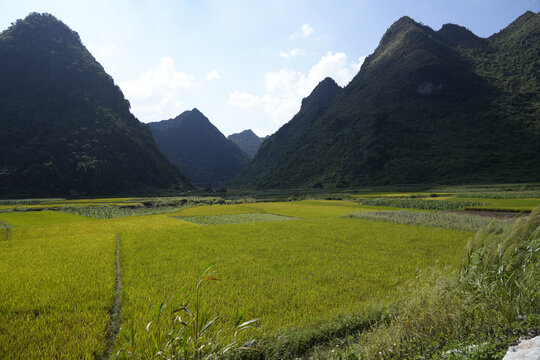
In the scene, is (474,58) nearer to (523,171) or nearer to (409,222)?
(523,171)

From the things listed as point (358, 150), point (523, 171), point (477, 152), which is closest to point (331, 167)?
point (358, 150)

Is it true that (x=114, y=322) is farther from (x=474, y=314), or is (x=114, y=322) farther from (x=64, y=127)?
(x=64, y=127)

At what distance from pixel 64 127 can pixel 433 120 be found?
490 feet

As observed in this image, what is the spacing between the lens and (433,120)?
11300cm

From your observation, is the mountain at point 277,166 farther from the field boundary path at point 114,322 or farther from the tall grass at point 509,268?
the field boundary path at point 114,322

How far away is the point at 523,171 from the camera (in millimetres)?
77938

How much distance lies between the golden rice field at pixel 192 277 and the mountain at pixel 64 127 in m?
84.0

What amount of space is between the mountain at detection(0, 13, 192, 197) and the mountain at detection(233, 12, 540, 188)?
6331 centimetres

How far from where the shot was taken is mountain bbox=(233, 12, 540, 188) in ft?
294

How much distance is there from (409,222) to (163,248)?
18.5m

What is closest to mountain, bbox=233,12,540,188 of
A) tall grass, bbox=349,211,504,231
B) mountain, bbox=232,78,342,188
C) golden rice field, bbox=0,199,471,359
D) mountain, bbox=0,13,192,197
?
mountain, bbox=232,78,342,188

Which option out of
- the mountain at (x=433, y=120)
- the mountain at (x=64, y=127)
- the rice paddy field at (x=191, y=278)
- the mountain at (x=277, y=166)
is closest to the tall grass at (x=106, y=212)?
the rice paddy field at (x=191, y=278)

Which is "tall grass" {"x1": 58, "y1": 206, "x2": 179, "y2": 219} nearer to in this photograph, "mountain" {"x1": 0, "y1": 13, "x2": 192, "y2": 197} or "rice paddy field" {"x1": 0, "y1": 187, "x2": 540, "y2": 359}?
"rice paddy field" {"x1": 0, "y1": 187, "x2": 540, "y2": 359}

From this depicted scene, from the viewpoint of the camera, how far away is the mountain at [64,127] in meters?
83.3
